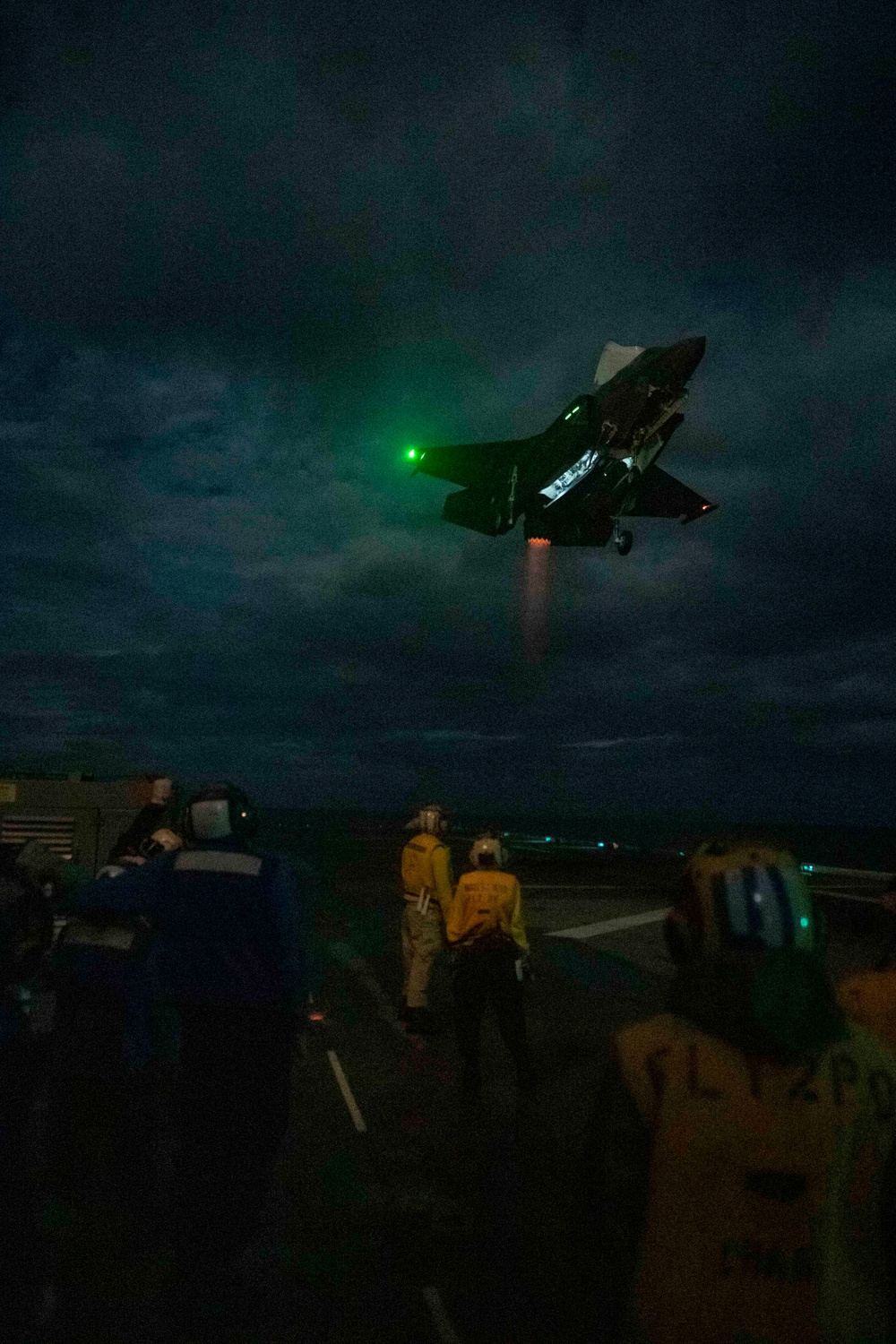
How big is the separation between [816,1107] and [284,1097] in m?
2.41

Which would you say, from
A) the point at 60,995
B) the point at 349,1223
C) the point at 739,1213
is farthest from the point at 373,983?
the point at 739,1213

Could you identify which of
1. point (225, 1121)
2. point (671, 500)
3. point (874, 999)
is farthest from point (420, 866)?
point (671, 500)

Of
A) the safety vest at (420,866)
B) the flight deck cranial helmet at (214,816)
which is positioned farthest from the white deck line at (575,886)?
the flight deck cranial helmet at (214,816)

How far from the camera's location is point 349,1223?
4418 millimetres

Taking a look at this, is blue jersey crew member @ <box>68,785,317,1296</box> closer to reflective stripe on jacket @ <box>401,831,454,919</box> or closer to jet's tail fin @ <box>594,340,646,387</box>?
reflective stripe on jacket @ <box>401,831,454,919</box>

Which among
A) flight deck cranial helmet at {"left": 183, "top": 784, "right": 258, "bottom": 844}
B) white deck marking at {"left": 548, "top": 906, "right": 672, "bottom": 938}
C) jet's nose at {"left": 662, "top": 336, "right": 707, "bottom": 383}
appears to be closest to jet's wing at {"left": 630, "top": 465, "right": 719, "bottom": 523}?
jet's nose at {"left": 662, "top": 336, "right": 707, "bottom": 383}

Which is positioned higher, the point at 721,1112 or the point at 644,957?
the point at 721,1112

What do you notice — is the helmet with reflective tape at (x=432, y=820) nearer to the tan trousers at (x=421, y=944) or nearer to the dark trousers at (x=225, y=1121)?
the tan trousers at (x=421, y=944)

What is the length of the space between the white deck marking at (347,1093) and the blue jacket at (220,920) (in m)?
2.68

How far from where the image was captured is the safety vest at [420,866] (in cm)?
837

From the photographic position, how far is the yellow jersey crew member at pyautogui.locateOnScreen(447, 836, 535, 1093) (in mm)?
6469

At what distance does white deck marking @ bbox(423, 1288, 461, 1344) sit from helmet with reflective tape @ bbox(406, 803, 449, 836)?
15.5 ft

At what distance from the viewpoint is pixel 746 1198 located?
1.76m

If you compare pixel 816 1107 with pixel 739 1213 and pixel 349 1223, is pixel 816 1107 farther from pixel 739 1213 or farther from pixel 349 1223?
pixel 349 1223
